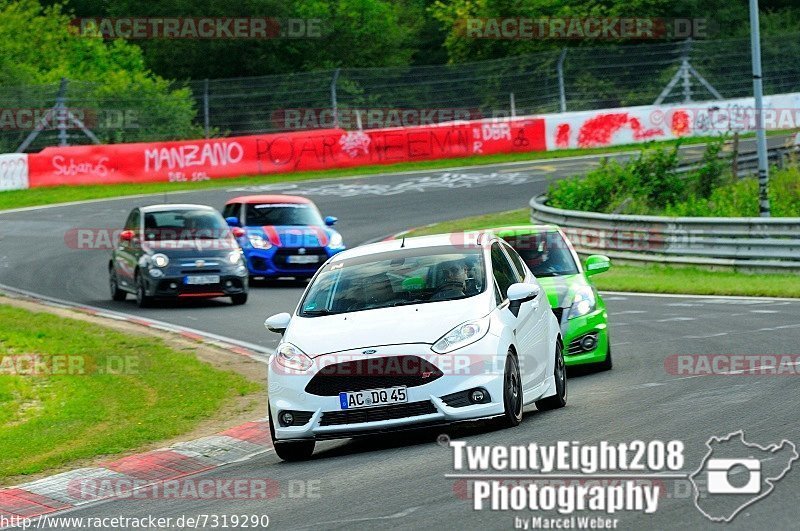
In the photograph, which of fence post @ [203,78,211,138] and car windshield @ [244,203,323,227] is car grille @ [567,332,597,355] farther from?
fence post @ [203,78,211,138]

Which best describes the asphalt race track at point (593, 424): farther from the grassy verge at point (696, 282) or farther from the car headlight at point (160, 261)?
the grassy verge at point (696, 282)

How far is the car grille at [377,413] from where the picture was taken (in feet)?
33.2

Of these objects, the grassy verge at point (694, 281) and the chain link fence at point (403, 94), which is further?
the chain link fence at point (403, 94)

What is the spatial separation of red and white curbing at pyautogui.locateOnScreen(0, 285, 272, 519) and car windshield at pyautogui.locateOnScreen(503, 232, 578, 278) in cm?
408

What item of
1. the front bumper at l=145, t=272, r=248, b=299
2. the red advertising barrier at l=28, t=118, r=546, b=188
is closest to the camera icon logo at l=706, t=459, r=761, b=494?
the front bumper at l=145, t=272, r=248, b=299

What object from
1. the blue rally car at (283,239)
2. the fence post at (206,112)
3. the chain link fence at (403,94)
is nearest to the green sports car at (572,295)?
the blue rally car at (283,239)

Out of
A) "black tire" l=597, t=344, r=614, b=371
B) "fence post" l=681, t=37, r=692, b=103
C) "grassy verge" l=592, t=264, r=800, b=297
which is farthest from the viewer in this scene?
"fence post" l=681, t=37, r=692, b=103

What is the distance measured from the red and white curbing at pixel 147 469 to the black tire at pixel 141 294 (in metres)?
11.3

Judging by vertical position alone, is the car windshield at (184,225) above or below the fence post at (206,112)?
below

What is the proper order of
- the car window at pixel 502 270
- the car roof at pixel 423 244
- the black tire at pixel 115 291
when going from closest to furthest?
the car window at pixel 502 270 < the car roof at pixel 423 244 < the black tire at pixel 115 291

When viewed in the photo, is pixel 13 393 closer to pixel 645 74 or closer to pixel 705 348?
pixel 705 348

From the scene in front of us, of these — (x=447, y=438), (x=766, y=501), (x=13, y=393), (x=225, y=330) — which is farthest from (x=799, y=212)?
(x=766, y=501)

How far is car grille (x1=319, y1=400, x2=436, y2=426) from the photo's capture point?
33.2ft

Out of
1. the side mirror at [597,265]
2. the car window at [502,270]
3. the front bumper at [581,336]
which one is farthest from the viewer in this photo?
the side mirror at [597,265]
